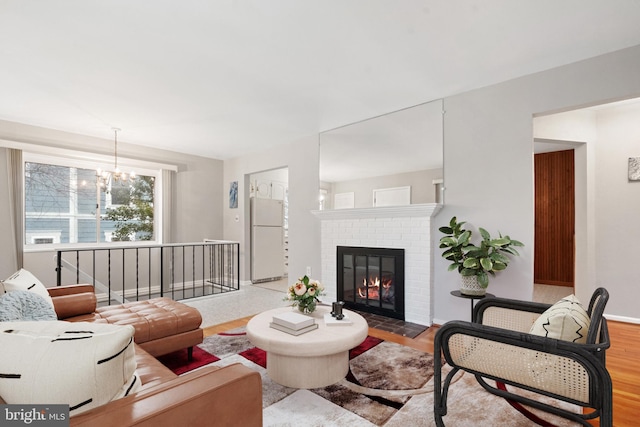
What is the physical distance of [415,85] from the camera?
3.13 meters

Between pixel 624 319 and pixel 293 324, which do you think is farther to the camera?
pixel 624 319

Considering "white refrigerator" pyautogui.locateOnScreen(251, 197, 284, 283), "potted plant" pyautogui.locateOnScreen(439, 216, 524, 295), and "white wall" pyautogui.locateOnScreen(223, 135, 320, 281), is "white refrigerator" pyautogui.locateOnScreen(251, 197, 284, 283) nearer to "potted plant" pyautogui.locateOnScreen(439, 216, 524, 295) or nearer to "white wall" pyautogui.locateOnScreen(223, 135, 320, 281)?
"white wall" pyautogui.locateOnScreen(223, 135, 320, 281)

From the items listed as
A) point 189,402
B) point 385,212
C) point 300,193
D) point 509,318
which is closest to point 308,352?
point 189,402

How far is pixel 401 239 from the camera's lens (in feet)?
12.2

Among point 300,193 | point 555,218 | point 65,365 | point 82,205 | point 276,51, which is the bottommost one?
point 65,365

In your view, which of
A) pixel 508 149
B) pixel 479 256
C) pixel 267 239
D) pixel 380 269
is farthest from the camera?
pixel 267 239

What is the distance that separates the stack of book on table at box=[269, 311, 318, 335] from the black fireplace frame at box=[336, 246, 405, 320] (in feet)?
5.66

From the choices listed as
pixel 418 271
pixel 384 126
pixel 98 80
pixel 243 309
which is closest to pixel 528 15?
pixel 384 126

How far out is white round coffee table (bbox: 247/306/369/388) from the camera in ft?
6.53

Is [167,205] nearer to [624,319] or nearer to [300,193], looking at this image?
[300,193]

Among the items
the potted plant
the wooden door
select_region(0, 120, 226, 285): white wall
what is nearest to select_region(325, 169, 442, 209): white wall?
the potted plant

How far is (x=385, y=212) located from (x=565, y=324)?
8.06 feet

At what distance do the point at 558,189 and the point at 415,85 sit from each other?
174 inches

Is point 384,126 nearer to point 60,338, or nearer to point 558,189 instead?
point 60,338
